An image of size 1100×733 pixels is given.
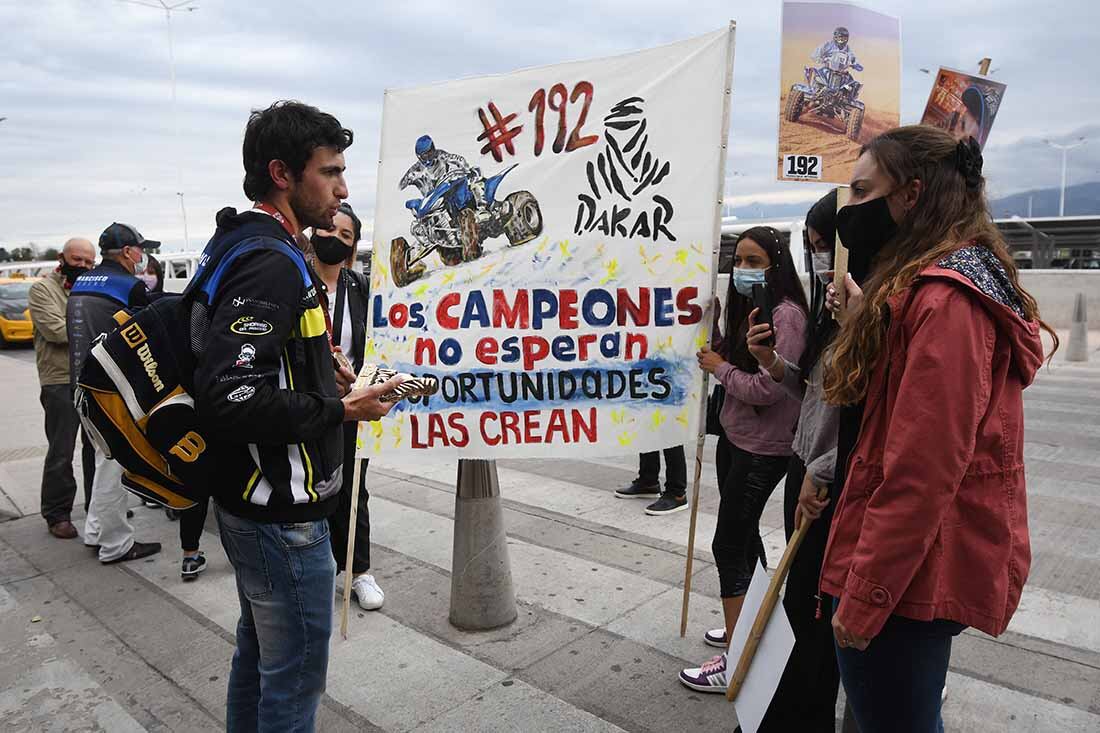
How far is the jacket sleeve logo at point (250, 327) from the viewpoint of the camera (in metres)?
1.86

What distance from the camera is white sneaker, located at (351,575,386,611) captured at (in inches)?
157

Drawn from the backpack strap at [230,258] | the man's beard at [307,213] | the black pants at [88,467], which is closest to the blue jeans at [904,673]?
the backpack strap at [230,258]

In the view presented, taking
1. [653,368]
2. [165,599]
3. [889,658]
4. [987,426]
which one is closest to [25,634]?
[165,599]

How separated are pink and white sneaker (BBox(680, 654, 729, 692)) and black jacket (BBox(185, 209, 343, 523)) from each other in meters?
1.76

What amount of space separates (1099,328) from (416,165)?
1969 cm

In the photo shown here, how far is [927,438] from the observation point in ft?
5.11

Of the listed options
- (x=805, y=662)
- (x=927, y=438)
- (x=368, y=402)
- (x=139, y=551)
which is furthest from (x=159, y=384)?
(x=139, y=551)

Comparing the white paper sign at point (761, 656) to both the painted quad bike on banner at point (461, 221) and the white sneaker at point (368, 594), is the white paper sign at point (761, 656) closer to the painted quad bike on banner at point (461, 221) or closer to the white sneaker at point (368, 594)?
the painted quad bike on banner at point (461, 221)

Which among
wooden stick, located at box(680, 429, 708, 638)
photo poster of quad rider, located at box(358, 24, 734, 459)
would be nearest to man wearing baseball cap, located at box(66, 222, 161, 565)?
photo poster of quad rider, located at box(358, 24, 734, 459)

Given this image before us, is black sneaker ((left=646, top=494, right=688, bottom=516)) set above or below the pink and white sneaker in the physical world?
above

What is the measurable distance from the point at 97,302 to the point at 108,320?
0.12 m

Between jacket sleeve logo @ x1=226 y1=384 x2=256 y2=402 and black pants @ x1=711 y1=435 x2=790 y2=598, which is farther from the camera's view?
black pants @ x1=711 y1=435 x2=790 y2=598

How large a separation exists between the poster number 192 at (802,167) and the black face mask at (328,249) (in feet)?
7.31

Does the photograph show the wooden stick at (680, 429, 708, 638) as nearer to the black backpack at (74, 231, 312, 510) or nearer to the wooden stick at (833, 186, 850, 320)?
the wooden stick at (833, 186, 850, 320)
